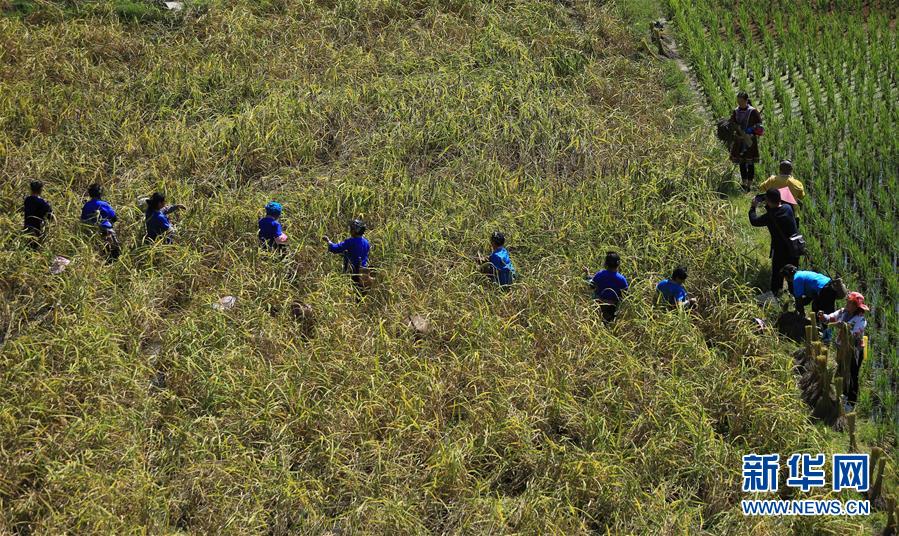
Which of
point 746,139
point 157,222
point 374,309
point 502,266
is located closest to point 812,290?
point 502,266

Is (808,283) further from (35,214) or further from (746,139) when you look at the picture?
(35,214)

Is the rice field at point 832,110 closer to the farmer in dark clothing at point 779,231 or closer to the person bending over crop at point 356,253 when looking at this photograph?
the farmer in dark clothing at point 779,231

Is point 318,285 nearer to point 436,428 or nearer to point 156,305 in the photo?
point 156,305

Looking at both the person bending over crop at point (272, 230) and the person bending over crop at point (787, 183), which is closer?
the person bending over crop at point (272, 230)

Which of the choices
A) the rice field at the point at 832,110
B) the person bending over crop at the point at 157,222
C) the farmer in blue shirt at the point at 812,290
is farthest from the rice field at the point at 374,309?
the rice field at the point at 832,110

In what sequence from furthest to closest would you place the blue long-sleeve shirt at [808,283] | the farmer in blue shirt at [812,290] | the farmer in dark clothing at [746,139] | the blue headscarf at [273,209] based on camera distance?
the farmer in dark clothing at [746,139] → the blue headscarf at [273,209] → the blue long-sleeve shirt at [808,283] → the farmer in blue shirt at [812,290]

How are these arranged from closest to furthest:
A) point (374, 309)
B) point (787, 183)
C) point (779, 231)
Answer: point (374, 309), point (779, 231), point (787, 183)
